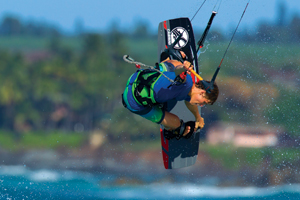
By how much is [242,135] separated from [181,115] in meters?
8.86

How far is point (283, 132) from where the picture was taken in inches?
595

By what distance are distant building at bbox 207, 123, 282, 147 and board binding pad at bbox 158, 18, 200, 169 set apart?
7869 millimetres

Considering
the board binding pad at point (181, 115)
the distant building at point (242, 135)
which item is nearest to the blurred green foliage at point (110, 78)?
the distant building at point (242, 135)

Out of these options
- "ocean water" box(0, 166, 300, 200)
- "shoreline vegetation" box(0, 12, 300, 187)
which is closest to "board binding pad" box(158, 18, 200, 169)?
"ocean water" box(0, 166, 300, 200)

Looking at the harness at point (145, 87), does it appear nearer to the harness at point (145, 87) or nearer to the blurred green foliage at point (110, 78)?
the harness at point (145, 87)

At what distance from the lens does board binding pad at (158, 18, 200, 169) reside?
5.71 metres

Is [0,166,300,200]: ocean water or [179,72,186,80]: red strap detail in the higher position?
[179,72,186,80]: red strap detail

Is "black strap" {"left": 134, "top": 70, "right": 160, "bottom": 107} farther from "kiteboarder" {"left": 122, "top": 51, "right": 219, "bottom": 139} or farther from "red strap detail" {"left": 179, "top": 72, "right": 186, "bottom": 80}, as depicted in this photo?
→ "red strap detail" {"left": 179, "top": 72, "right": 186, "bottom": 80}

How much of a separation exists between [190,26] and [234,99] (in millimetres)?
8982

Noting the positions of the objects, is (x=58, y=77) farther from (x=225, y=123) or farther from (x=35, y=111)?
(x=225, y=123)

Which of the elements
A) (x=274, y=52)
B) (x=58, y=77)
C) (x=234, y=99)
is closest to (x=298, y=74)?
(x=274, y=52)

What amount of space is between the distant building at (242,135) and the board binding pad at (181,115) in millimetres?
7869

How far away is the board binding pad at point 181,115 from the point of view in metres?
5.71

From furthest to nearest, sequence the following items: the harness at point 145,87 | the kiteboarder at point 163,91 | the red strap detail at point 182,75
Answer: the harness at point 145,87 < the kiteboarder at point 163,91 < the red strap detail at point 182,75
